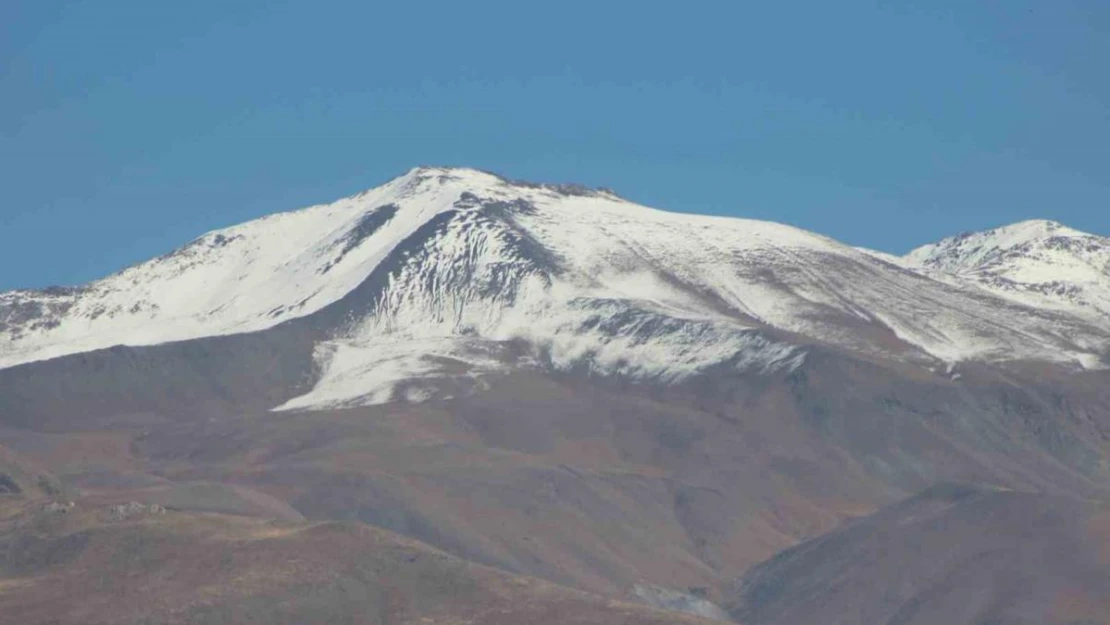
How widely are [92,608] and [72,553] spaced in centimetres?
960

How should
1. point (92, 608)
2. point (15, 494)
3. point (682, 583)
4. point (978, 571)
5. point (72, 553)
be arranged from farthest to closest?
point (682, 583) < point (978, 571) < point (15, 494) < point (72, 553) < point (92, 608)

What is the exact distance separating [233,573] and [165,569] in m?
4.34

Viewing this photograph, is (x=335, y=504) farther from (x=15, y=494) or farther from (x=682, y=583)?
(x=15, y=494)

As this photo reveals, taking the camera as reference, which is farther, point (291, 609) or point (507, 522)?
point (507, 522)

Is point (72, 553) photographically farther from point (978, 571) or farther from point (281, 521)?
point (978, 571)

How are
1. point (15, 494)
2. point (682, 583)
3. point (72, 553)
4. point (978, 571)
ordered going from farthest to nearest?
point (682, 583) < point (978, 571) < point (15, 494) < point (72, 553)

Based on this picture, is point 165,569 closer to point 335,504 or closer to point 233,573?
point 233,573

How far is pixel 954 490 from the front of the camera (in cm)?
19925

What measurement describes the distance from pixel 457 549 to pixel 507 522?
1102 cm

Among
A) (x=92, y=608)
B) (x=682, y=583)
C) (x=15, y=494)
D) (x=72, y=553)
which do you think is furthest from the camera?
(x=682, y=583)

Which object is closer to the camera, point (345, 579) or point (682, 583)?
point (345, 579)

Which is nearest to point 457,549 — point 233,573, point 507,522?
point 507,522

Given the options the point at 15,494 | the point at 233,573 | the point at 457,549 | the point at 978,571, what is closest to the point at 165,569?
the point at 233,573

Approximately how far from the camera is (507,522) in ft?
652
